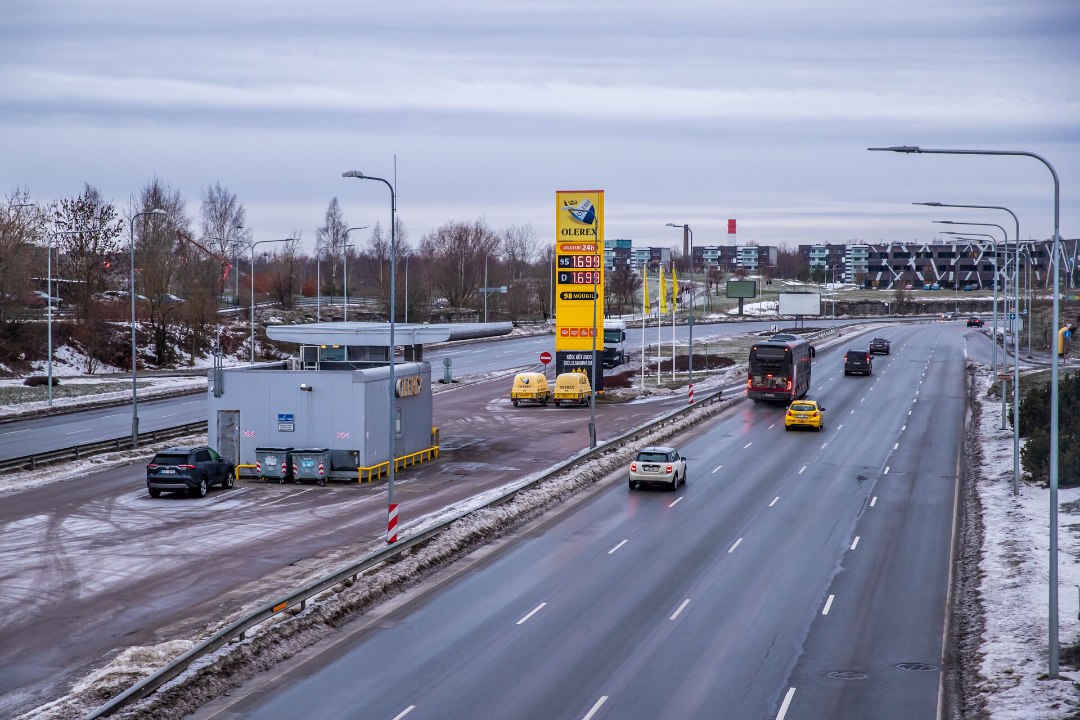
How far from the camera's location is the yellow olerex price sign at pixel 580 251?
5984cm

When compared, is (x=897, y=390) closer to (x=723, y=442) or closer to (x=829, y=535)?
(x=723, y=442)

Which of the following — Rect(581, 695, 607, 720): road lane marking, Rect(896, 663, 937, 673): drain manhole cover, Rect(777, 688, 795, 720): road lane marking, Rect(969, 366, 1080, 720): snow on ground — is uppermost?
Rect(969, 366, 1080, 720): snow on ground

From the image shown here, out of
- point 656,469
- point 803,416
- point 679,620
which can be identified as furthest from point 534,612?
point 803,416

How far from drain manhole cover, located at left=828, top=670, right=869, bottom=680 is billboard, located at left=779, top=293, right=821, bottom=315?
142174 millimetres

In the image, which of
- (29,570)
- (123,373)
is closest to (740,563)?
(29,570)

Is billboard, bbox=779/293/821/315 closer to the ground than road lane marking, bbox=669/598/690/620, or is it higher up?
higher up

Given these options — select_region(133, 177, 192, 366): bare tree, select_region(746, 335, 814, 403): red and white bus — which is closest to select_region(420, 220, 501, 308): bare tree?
select_region(133, 177, 192, 366): bare tree

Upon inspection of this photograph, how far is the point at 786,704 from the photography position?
16078 mm

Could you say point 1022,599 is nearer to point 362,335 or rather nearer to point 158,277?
point 362,335

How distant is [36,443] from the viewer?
45.3 metres

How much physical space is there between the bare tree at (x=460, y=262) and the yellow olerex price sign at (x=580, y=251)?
65.9 meters

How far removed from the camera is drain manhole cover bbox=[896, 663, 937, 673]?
58.8 ft

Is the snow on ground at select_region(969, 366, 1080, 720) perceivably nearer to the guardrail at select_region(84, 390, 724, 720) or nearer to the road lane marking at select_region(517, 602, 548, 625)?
the road lane marking at select_region(517, 602, 548, 625)

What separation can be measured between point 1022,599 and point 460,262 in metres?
123
